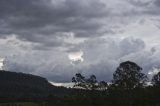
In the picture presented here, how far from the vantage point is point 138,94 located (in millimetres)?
136000

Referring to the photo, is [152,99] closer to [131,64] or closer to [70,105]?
[131,64]

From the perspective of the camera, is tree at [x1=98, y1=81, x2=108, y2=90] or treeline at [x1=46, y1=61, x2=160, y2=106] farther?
tree at [x1=98, y1=81, x2=108, y2=90]

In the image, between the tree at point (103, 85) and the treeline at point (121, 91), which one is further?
the tree at point (103, 85)

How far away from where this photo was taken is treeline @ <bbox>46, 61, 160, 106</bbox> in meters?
132

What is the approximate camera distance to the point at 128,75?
143125 millimetres

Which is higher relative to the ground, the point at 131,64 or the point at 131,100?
the point at 131,64

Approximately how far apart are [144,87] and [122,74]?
11589mm

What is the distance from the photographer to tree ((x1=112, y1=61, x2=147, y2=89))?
142m

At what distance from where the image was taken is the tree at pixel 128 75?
467ft

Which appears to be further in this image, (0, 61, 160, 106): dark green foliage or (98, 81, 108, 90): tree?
(98, 81, 108, 90): tree

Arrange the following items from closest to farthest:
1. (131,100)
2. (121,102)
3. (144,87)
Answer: (121,102) → (131,100) → (144,87)

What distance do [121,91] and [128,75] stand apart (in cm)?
932

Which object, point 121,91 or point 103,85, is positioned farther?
point 103,85

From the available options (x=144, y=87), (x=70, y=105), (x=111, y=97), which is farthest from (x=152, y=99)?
(x=70, y=105)
